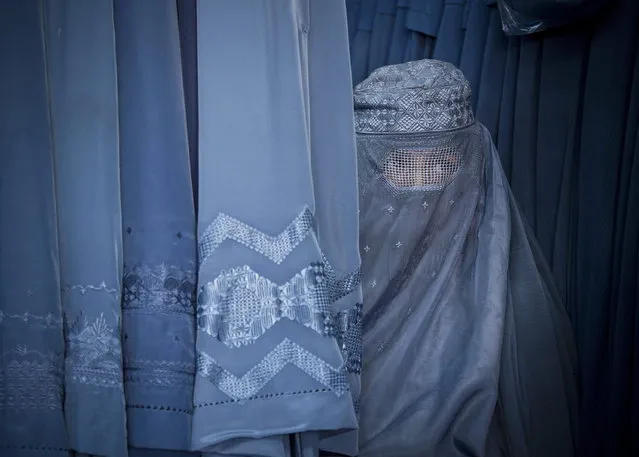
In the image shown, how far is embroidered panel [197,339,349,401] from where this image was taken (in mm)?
1109

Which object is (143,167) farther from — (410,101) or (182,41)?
(410,101)

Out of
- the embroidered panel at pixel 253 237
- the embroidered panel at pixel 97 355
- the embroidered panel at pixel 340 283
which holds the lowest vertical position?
the embroidered panel at pixel 97 355

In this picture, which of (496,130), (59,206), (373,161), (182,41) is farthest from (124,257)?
(496,130)

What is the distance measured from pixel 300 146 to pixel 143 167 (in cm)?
25

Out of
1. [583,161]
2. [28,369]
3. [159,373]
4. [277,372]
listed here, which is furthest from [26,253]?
[583,161]

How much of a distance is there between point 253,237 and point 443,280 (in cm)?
68

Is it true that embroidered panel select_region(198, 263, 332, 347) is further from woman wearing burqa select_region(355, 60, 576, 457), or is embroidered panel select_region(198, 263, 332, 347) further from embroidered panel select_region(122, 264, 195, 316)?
woman wearing burqa select_region(355, 60, 576, 457)

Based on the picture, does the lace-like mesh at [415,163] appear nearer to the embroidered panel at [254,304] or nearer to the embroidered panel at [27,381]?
the embroidered panel at [254,304]

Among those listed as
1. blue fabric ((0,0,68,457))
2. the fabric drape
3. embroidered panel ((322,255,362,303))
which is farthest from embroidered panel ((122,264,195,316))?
the fabric drape

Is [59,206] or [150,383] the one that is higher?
[59,206]

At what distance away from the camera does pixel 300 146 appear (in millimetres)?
1172

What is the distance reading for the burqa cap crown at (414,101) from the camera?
5.53 ft

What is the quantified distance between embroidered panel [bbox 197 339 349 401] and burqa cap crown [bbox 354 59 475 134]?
734 mm

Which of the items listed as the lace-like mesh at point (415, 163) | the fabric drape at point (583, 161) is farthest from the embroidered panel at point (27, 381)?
the fabric drape at point (583, 161)
